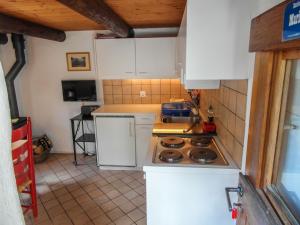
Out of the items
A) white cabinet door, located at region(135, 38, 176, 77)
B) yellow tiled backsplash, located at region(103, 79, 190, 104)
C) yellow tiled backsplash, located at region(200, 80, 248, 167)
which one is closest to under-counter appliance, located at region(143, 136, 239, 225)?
yellow tiled backsplash, located at region(200, 80, 248, 167)

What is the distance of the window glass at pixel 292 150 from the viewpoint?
2.57 feet

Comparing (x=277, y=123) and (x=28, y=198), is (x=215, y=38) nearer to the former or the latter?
(x=277, y=123)

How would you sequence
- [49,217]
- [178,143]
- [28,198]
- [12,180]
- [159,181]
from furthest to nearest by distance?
1. [28,198]
2. [49,217]
3. [178,143]
4. [159,181]
5. [12,180]

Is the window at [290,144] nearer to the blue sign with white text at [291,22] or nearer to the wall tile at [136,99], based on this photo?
the blue sign with white text at [291,22]

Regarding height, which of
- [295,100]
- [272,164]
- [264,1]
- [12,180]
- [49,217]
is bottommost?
[49,217]

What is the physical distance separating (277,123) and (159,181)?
932mm

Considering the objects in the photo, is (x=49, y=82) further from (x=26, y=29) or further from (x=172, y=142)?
(x=172, y=142)

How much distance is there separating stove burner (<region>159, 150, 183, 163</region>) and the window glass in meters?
0.80

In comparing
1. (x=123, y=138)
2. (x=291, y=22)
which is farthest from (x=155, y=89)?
(x=291, y=22)

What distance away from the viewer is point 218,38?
1.26 meters

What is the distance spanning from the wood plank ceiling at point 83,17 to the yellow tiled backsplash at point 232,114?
35.8 inches

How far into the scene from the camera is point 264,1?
103 centimetres

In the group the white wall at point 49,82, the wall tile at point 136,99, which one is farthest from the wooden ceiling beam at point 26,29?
the wall tile at point 136,99

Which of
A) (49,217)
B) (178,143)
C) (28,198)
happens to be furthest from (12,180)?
(28,198)
